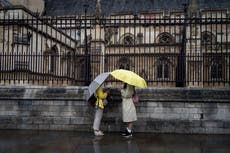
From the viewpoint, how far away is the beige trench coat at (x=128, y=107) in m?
7.70

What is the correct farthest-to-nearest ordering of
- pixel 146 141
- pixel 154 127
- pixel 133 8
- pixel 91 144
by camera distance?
pixel 133 8, pixel 154 127, pixel 146 141, pixel 91 144

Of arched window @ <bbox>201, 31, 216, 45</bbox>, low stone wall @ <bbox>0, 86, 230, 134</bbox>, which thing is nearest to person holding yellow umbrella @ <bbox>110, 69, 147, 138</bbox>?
low stone wall @ <bbox>0, 86, 230, 134</bbox>

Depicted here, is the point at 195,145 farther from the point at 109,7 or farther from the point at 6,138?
the point at 109,7

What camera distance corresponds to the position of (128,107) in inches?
305

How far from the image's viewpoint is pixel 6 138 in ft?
24.9

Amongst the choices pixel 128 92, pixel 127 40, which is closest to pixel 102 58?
pixel 128 92

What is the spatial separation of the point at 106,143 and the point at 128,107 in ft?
4.24

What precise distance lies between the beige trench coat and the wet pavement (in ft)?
2.04

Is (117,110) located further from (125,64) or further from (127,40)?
(127,40)

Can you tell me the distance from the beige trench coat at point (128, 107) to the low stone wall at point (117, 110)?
1155 mm

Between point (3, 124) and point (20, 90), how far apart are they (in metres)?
1.30

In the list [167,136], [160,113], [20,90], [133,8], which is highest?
[133,8]

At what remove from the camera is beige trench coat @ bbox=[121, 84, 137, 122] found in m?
7.70

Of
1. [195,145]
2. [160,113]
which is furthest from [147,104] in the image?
[195,145]
